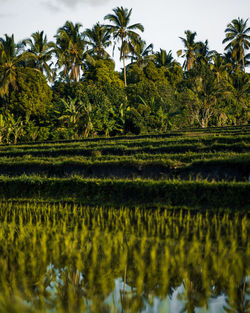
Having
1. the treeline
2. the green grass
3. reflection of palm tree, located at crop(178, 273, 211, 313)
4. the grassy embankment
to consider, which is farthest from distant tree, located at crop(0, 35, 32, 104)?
reflection of palm tree, located at crop(178, 273, 211, 313)

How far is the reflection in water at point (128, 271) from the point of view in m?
2.53

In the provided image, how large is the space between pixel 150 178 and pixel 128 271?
17.3 ft

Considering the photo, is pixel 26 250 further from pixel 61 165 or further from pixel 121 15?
pixel 121 15

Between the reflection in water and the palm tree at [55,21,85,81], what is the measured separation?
22766mm

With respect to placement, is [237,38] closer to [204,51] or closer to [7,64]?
[204,51]

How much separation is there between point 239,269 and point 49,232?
2545 millimetres

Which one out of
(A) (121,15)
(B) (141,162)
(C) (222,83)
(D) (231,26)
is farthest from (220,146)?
(D) (231,26)

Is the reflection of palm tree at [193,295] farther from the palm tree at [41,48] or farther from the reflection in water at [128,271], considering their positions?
the palm tree at [41,48]

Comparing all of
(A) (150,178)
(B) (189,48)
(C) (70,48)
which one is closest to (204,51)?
(B) (189,48)

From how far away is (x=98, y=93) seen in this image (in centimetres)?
2183

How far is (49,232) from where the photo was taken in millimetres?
4410

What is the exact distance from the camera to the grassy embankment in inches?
232

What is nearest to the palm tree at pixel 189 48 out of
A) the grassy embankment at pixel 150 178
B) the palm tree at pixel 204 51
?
the palm tree at pixel 204 51

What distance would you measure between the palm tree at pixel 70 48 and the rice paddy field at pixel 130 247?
19.4 m
